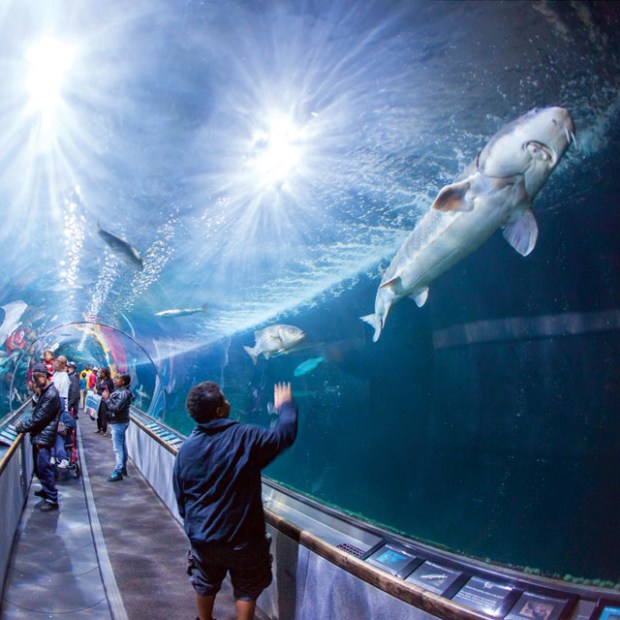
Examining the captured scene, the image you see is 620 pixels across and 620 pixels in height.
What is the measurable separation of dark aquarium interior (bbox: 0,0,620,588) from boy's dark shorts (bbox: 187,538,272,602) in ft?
4.92

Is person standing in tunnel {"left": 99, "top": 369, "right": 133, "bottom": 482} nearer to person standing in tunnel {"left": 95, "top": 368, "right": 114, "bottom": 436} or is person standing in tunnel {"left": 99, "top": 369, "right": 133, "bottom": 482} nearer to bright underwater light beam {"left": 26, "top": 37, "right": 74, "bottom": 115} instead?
person standing in tunnel {"left": 95, "top": 368, "right": 114, "bottom": 436}

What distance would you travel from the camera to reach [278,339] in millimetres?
8211

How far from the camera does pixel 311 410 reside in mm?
12875

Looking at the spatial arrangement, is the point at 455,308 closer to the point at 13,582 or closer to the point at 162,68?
the point at 162,68

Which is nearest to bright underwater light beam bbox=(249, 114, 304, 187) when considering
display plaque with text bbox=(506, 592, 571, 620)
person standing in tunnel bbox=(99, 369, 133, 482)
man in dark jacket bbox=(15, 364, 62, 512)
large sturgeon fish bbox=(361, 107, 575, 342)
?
large sturgeon fish bbox=(361, 107, 575, 342)

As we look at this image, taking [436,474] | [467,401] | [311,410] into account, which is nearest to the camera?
[467,401]

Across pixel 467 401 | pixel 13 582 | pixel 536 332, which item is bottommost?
pixel 13 582

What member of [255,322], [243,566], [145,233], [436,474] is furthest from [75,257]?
[436,474]

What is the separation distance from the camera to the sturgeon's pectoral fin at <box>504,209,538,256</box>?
352 cm

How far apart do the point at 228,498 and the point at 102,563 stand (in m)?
3.09

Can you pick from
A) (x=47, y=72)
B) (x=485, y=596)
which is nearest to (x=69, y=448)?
(x=47, y=72)

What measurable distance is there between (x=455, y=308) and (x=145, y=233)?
A: 5695 millimetres

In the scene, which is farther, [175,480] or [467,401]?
[467,401]

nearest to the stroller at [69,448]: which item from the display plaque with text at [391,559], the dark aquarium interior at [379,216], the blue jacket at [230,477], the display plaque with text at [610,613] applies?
the dark aquarium interior at [379,216]
